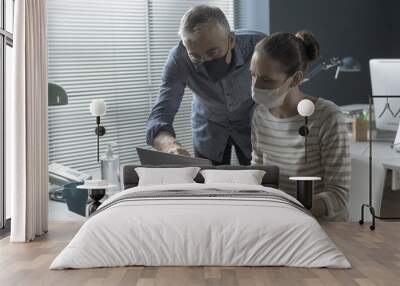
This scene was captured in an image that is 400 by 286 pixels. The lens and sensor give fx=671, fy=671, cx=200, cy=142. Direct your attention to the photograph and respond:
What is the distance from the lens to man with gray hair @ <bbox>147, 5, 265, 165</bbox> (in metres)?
6.56

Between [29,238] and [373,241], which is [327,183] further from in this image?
[29,238]

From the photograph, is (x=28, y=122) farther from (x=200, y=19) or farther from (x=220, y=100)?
(x=200, y=19)

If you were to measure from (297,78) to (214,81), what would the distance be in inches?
32.0

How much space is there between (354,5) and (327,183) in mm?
1790

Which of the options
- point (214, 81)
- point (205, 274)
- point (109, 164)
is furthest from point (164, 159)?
point (205, 274)

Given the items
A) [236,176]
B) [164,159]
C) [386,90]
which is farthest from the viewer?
[164,159]

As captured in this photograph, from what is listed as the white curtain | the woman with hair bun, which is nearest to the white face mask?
the woman with hair bun

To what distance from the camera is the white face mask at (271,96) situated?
6562 millimetres

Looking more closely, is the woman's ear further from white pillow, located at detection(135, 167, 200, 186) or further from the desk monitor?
white pillow, located at detection(135, 167, 200, 186)

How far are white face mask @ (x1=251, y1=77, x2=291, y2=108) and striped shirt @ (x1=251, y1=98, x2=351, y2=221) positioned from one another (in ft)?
0.30

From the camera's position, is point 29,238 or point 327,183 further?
point 327,183

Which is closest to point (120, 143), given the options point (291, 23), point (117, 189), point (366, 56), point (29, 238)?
point (117, 189)

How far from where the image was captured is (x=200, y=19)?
661cm

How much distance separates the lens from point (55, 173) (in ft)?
22.0
